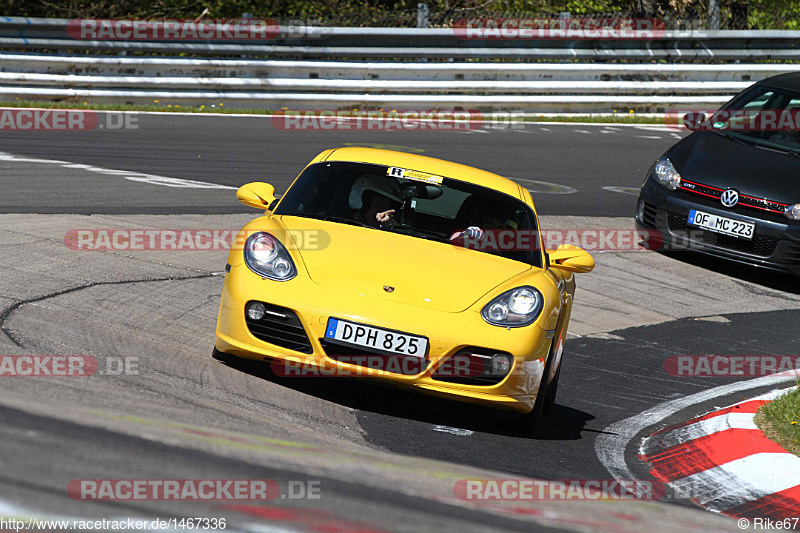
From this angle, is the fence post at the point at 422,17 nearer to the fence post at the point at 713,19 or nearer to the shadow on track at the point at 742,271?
the fence post at the point at 713,19

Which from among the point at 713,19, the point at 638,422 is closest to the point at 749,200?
the point at 638,422

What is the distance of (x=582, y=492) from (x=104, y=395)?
5.93ft

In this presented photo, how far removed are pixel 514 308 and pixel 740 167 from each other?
549 cm

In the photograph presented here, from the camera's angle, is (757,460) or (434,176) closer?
(757,460)

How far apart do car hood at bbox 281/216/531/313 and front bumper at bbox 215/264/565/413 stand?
85 millimetres

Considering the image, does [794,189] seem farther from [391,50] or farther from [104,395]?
[391,50]

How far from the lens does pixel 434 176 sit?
21.4 feet

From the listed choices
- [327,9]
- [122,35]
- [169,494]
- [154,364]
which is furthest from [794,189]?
[327,9]

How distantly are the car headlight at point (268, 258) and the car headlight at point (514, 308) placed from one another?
38.6 inches

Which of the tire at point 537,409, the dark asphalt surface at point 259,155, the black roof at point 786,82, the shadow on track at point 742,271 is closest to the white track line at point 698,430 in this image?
the tire at point 537,409

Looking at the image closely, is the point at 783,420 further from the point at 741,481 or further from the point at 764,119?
the point at 764,119

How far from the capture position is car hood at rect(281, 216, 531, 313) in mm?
5367

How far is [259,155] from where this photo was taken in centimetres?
1310

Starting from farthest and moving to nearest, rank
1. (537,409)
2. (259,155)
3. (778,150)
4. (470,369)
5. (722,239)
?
(259,155) → (778,150) → (722,239) → (537,409) → (470,369)
